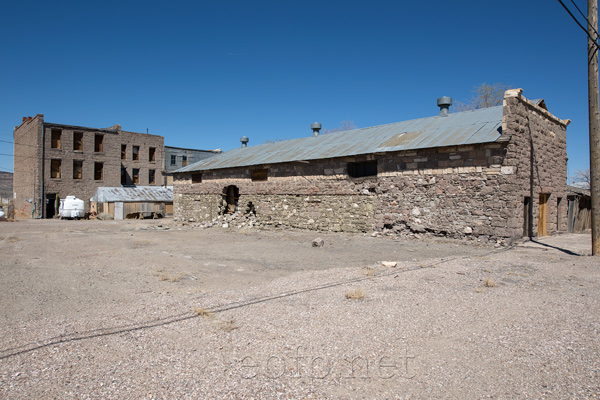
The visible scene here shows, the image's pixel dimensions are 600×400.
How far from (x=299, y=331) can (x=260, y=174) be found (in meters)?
16.4

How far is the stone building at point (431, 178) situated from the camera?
12.6m

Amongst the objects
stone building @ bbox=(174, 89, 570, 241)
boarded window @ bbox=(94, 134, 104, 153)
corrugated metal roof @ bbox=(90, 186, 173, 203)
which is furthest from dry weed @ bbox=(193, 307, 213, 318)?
boarded window @ bbox=(94, 134, 104, 153)

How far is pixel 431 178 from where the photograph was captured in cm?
1391

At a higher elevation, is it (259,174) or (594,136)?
(594,136)

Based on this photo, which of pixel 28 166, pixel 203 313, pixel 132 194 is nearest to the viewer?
pixel 203 313

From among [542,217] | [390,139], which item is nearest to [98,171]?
[390,139]

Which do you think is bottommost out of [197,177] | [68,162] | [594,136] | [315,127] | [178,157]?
[197,177]

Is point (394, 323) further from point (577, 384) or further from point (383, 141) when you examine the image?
point (383, 141)

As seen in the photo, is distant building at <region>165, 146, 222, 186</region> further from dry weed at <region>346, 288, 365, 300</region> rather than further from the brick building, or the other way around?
dry weed at <region>346, 288, 365, 300</region>

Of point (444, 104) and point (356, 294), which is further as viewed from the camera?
point (444, 104)

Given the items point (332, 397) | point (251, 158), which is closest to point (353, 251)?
point (332, 397)

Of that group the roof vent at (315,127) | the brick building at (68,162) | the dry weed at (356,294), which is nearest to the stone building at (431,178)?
the roof vent at (315,127)

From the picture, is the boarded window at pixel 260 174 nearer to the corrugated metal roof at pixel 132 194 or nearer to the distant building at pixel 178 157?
the corrugated metal roof at pixel 132 194

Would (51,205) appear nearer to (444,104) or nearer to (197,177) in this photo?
(197,177)
